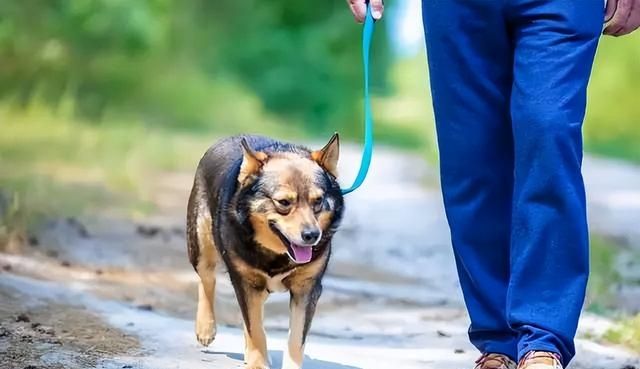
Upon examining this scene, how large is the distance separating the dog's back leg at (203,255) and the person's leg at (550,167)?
4.43 ft

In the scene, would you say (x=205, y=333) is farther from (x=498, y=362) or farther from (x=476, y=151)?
(x=476, y=151)

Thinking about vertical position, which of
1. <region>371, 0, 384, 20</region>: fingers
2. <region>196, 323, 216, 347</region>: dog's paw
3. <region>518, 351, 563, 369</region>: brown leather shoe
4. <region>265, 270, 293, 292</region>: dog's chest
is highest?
<region>371, 0, 384, 20</region>: fingers

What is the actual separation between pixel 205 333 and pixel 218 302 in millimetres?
1522

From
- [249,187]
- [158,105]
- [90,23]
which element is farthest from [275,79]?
[249,187]

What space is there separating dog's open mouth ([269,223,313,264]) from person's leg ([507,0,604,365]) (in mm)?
652

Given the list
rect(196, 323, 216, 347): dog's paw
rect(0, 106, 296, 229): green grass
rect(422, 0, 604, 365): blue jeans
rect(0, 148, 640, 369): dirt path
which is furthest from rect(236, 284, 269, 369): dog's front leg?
rect(0, 106, 296, 229): green grass

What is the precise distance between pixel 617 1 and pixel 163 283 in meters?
3.47

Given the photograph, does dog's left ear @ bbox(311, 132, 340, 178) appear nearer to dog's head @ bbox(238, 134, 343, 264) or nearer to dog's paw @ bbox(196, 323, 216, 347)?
dog's head @ bbox(238, 134, 343, 264)

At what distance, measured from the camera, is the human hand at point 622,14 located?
123 inches

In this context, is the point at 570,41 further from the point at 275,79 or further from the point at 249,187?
the point at 275,79

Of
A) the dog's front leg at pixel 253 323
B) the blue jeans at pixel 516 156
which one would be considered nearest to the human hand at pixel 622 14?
the blue jeans at pixel 516 156

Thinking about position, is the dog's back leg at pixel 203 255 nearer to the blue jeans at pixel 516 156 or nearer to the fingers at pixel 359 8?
the fingers at pixel 359 8

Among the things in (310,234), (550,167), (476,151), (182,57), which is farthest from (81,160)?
(550,167)

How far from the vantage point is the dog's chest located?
11.7ft
